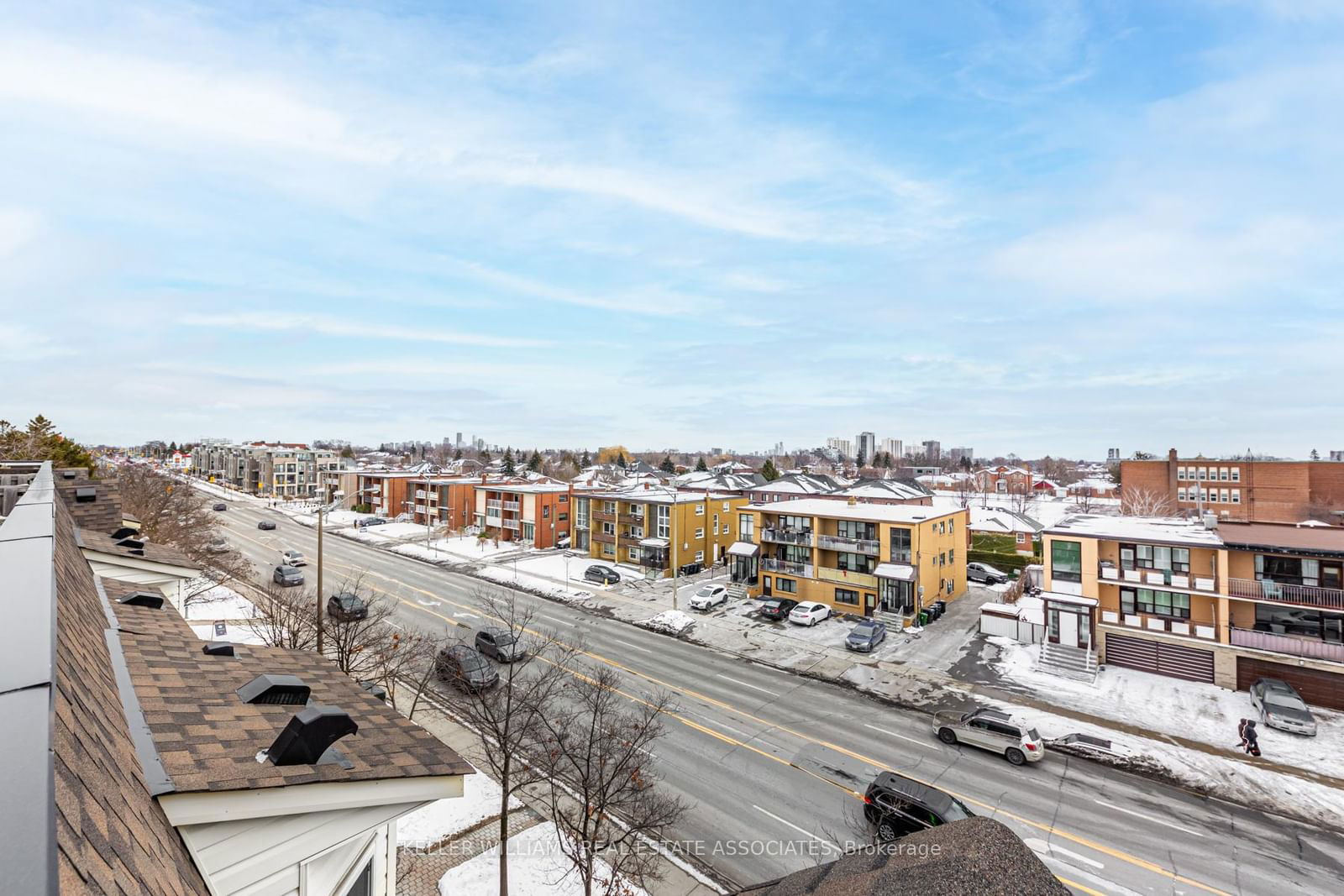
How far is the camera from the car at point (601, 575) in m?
46.2

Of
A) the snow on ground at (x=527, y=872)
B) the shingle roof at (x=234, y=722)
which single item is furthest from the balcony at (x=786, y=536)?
the shingle roof at (x=234, y=722)

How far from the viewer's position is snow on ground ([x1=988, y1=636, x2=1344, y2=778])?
21.7m

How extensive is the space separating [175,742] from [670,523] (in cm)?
4516

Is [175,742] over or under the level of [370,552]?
over

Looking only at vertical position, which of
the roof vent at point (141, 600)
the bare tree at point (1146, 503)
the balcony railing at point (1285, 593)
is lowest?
the balcony railing at point (1285, 593)

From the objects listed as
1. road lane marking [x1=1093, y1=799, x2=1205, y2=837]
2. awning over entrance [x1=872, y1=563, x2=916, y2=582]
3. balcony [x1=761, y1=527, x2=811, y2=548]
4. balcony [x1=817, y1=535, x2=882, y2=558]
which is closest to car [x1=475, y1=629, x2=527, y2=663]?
balcony [x1=761, y1=527, x2=811, y2=548]

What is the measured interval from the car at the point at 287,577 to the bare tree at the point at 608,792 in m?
28.8

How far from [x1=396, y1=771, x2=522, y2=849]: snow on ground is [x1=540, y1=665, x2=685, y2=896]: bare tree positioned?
177cm

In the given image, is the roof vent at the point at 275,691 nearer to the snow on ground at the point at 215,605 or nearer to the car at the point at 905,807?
the car at the point at 905,807

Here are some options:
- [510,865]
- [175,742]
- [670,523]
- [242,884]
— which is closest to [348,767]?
[242,884]

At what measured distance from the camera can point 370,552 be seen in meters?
57.2

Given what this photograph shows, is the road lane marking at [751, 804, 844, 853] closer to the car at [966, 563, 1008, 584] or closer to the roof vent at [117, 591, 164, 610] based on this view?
the roof vent at [117, 591, 164, 610]

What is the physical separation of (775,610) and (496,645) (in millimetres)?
18261

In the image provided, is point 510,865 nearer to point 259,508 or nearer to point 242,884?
point 242,884
